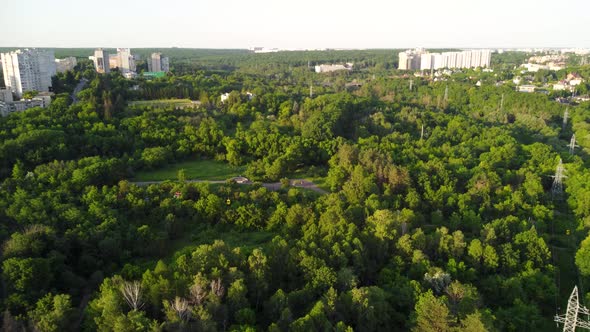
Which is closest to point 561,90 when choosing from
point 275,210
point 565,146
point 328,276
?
point 565,146

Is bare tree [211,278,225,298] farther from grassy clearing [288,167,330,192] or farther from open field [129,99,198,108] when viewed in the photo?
open field [129,99,198,108]

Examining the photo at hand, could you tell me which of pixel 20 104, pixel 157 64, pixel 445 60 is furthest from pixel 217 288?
pixel 445 60

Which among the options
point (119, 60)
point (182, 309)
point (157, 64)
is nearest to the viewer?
point (182, 309)

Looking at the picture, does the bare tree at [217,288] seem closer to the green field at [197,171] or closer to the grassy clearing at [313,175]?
the grassy clearing at [313,175]

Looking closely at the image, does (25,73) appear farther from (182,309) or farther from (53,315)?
(182,309)

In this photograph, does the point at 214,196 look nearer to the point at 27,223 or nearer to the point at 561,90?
the point at 27,223

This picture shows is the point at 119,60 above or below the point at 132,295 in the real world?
above
